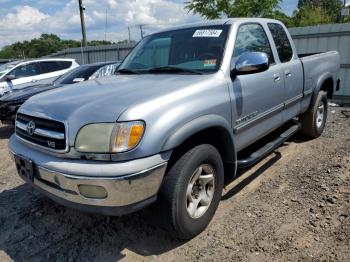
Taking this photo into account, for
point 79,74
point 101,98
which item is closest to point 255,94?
point 101,98

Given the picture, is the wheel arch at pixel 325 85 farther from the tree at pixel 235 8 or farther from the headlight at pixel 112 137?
the tree at pixel 235 8

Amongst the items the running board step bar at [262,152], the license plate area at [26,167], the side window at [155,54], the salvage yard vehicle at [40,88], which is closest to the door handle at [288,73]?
the running board step bar at [262,152]

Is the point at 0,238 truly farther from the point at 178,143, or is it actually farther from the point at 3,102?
the point at 3,102

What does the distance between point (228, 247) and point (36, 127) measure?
195 cm

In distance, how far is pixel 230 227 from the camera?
11.1 ft

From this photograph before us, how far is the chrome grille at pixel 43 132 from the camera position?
276 centimetres

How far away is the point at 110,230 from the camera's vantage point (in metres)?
3.45

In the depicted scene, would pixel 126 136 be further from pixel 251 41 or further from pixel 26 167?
pixel 251 41

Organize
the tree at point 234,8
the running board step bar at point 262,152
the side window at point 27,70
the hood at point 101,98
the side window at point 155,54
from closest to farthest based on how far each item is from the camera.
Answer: the hood at point 101,98, the running board step bar at point 262,152, the side window at point 155,54, the side window at point 27,70, the tree at point 234,8

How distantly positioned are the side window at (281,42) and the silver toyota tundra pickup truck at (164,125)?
18 cm

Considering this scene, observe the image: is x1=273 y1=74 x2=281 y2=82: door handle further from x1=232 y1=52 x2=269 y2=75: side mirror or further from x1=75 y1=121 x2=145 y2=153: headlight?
x1=75 y1=121 x2=145 y2=153: headlight

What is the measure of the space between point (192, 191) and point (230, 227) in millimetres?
582

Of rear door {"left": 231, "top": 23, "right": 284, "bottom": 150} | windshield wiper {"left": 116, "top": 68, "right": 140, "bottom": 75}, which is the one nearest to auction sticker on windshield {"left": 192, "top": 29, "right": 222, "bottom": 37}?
rear door {"left": 231, "top": 23, "right": 284, "bottom": 150}

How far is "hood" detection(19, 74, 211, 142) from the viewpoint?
2.67 m
